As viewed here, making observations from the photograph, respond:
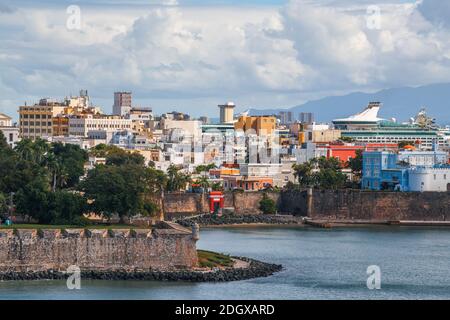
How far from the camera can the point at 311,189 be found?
7425 cm

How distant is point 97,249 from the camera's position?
139ft

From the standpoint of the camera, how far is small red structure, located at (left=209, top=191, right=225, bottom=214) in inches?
2884

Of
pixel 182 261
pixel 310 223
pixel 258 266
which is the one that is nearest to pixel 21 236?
pixel 182 261

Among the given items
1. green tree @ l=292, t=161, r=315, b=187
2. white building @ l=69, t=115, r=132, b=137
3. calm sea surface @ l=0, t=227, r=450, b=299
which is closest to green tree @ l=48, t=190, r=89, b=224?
calm sea surface @ l=0, t=227, r=450, b=299

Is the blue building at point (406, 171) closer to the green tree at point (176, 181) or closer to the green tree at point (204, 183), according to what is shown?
the green tree at point (204, 183)

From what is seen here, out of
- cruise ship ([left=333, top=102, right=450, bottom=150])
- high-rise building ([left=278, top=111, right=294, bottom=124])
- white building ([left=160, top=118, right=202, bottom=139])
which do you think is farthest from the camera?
high-rise building ([left=278, top=111, right=294, bottom=124])

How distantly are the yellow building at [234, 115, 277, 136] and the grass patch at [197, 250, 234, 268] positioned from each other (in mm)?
60671

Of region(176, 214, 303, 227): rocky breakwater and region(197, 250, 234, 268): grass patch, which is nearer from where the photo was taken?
region(197, 250, 234, 268): grass patch

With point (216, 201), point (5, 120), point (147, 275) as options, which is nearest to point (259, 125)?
point (5, 120)

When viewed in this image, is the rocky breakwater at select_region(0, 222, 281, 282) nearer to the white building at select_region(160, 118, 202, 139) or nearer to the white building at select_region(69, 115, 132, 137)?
the white building at select_region(69, 115, 132, 137)

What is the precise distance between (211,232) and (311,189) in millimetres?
12246

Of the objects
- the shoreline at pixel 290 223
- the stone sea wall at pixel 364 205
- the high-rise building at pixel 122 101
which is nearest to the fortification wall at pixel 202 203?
the stone sea wall at pixel 364 205

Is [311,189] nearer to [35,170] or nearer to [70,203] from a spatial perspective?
[35,170]

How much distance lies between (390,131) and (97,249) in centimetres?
7598
